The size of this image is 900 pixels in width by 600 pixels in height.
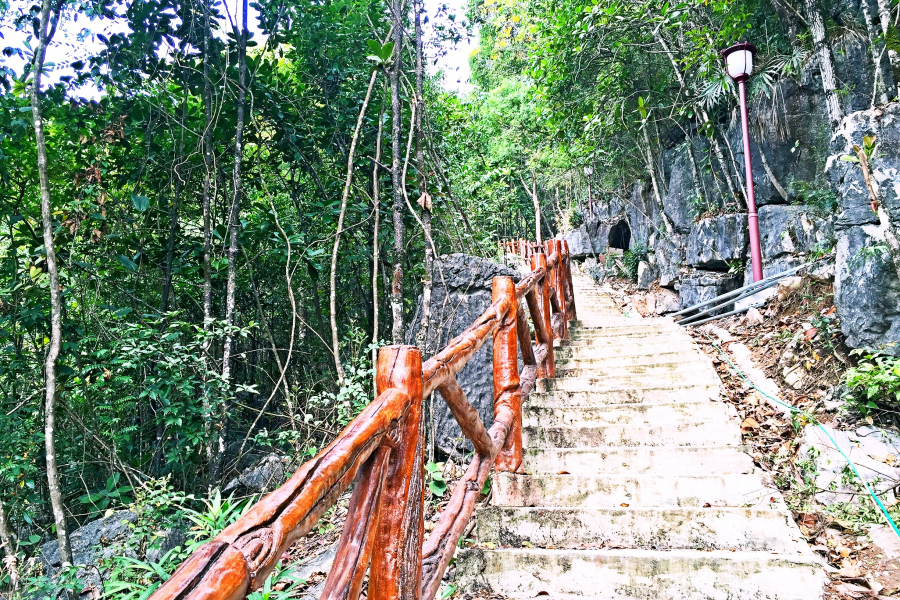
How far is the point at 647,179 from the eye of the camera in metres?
13.2

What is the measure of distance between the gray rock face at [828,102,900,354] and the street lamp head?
10.0ft

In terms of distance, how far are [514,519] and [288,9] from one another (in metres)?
5.35

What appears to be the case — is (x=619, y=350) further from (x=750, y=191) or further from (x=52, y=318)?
(x=52, y=318)

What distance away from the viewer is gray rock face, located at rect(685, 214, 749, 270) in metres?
8.51

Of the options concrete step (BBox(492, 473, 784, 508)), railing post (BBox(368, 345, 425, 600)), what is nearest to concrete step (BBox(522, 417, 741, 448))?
concrete step (BBox(492, 473, 784, 508))

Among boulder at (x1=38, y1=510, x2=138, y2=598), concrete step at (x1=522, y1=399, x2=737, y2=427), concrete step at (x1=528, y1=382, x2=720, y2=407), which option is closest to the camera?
concrete step at (x1=522, y1=399, x2=737, y2=427)

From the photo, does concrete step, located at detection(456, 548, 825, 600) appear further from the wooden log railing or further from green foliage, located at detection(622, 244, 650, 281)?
green foliage, located at detection(622, 244, 650, 281)

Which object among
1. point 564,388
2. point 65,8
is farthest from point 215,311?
point 564,388

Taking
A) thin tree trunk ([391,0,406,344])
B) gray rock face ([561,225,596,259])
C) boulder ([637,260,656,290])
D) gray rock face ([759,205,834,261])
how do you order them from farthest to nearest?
gray rock face ([561,225,596,259]) → boulder ([637,260,656,290]) → gray rock face ([759,205,834,261]) → thin tree trunk ([391,0,406,344])

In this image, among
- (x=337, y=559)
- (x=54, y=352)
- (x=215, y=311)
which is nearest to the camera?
(x=337, y=559)

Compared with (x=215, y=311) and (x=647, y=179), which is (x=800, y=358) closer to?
(x=215, y=311)

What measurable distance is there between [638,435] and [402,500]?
2189 millimetres

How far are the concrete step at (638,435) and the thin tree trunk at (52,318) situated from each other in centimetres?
320

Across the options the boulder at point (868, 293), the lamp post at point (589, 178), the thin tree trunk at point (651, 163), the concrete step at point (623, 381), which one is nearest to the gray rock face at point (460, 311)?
the concrete step at point (623, 381)
